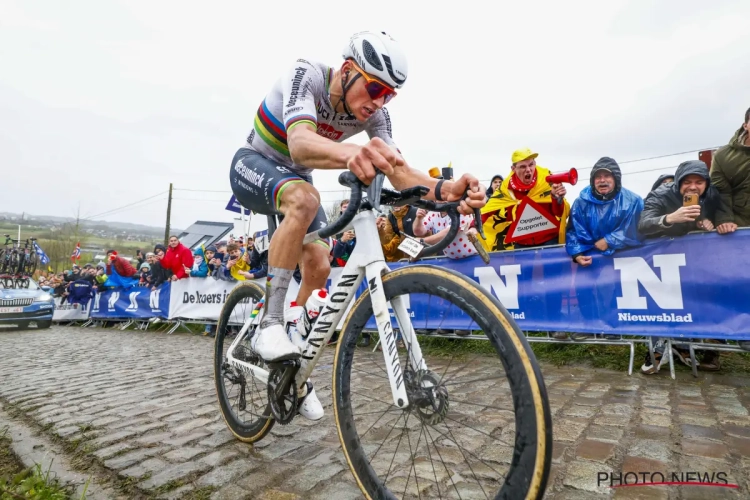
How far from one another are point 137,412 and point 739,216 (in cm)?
592

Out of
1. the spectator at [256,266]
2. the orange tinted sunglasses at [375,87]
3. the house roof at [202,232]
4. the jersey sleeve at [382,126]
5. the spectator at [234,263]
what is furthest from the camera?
the house roof at [202,232]

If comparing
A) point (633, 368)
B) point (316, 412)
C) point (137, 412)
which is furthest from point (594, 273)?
point (137, 412)

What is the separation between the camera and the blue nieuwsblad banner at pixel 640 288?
4246 mm

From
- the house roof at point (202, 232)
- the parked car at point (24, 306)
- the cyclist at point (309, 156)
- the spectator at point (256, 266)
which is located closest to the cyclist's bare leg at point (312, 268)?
the cyclist at point (309, 156)

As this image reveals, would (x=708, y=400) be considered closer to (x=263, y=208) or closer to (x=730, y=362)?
(x=730, y=362)

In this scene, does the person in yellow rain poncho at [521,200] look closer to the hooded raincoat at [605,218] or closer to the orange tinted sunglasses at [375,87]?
the hooded raincoat at [605,218]

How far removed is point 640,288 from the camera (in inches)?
184

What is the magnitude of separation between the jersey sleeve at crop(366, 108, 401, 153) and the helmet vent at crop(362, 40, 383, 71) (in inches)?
26.4

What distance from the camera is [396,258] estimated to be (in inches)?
270

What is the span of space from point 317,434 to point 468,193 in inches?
78.0

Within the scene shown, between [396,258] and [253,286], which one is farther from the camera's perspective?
[396,258]

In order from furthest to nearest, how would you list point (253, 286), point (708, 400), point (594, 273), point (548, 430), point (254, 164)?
point (594, 273), point (708, 400), point (253, 286), point (254, 164), point (548, 430)

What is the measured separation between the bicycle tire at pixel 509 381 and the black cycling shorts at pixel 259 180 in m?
0.97

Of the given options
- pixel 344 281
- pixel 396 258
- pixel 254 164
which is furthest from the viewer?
pixel 396 258
